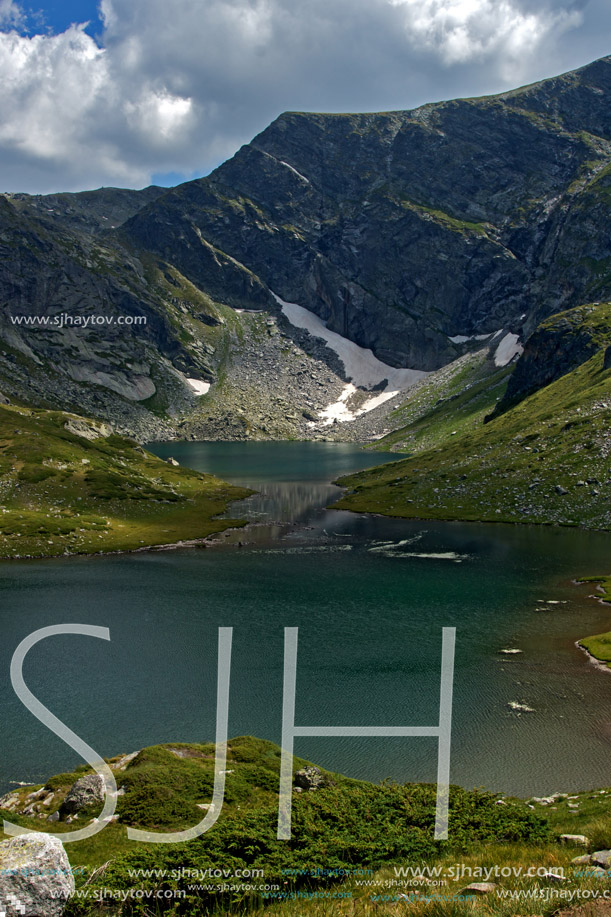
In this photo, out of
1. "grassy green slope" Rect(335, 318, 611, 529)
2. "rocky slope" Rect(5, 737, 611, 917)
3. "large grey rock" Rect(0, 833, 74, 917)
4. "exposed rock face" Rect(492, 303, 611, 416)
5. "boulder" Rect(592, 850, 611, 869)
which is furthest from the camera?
"exposed rock face" Rect(492, 303, 611, 416)

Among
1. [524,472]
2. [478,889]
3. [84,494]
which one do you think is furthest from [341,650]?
[524,472]

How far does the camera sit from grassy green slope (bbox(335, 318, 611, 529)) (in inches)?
4500

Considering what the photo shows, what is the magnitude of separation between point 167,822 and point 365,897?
39.7ft

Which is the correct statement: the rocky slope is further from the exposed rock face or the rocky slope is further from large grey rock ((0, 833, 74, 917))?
the exposed rock face

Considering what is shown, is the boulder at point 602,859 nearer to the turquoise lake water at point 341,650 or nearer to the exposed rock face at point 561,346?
the turquoise lake water at point 341,650

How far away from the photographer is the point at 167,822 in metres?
24.3

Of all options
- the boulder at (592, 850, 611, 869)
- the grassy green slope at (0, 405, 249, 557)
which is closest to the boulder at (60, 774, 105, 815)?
the boulder at (592, 850, 611, 869)

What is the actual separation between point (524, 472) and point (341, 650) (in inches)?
3364

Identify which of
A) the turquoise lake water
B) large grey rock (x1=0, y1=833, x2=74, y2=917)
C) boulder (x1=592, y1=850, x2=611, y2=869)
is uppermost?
large grey rock (x1=0, y1=833, x2=74, y2=917)

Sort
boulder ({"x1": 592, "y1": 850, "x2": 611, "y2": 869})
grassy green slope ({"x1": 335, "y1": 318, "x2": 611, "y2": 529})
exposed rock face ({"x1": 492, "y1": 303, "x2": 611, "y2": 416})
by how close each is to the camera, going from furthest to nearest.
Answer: exposed rock face ({"x1": 492, "y1": 303, "x2": 611, "y2": 416}) < grassy green slope ({"x1": 335, "y1": 318, "x2": 611, "y2": 529}) < boulder ({"x1": 592, "y1": 850, "x2": 611, "y2": 869})

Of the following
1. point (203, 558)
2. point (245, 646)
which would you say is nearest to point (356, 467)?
point (203, 558)

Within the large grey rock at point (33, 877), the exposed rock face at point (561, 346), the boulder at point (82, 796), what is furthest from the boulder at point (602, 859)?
the exposed rock face at point (561, 346)

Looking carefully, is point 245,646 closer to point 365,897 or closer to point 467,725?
point 467,725

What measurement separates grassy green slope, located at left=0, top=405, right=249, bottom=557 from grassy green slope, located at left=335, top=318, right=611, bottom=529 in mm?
36997
